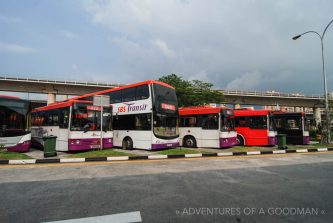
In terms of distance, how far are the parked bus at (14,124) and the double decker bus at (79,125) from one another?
1.55 metres

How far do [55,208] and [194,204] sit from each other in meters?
2.45

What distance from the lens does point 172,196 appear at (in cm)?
434

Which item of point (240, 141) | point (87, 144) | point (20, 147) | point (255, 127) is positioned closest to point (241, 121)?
point (255, 127)

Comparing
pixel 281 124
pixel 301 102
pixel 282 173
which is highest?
pixel 301 102

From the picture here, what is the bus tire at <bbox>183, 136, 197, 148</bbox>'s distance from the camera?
1489 cm

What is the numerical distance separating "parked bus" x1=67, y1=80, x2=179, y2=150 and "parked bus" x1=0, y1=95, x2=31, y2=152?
15.8 feet

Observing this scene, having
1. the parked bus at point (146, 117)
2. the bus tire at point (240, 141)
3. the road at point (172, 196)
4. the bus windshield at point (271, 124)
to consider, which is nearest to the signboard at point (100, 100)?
the parked bus at point (146, 117)

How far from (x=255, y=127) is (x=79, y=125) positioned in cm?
1223

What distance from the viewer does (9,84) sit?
3206 centimetres

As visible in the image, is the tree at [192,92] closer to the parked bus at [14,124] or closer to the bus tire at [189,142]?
the bus tire at [189,142]

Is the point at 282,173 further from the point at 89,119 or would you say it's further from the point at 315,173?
the point at 89,119

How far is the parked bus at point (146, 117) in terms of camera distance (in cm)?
1223

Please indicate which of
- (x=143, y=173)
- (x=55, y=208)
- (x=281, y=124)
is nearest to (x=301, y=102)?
(x=281, y=124)

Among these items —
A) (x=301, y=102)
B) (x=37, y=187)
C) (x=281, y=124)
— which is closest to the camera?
(x=37, y=187)
